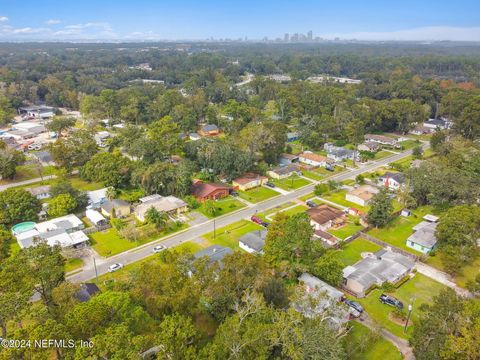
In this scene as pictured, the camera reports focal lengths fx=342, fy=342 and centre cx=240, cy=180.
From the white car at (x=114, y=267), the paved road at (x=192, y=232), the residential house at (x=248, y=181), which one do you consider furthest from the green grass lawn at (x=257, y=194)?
the white car at (x=114, y=267)

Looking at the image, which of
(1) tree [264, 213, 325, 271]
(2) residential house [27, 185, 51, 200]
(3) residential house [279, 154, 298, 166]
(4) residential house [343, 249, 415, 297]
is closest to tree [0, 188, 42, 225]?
(2) residential house [27, 185, 51, 200]

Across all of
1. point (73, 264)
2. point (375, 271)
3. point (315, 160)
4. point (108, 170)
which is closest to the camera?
point (375, 271)

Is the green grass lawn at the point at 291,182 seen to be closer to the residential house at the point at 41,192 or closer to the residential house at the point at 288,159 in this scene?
the residential house at the point at 288,159

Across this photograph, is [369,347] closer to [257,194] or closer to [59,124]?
[257,194]

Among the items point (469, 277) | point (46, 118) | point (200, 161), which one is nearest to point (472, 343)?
point (469, 277)

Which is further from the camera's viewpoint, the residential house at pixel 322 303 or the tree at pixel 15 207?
the tree at pixel 15 207

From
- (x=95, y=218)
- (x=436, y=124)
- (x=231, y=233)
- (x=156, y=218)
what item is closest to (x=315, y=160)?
(x=231, y=233)

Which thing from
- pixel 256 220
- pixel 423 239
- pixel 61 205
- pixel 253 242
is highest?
pixel 423 239
